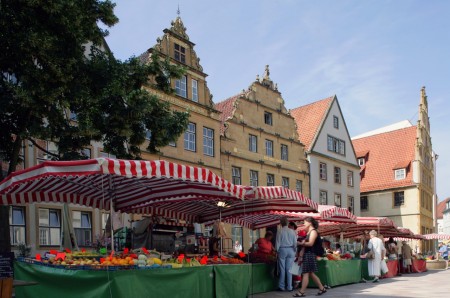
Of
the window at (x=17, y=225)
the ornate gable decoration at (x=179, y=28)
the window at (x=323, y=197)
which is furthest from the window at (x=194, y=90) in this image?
the window at (x=323, y=197)

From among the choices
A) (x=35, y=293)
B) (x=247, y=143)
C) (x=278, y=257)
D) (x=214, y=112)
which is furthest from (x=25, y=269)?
(x=247, y=143)

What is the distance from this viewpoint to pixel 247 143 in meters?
30.3

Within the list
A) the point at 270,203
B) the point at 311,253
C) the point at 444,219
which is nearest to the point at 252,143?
the point at 270,203

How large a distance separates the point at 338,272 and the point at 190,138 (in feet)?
45.6

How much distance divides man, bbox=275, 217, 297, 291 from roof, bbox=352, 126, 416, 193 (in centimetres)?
3658

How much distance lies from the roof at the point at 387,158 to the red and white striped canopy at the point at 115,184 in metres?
38.8

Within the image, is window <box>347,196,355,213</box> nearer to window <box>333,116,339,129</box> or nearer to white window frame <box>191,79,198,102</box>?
window <box>333,116,339,129</box>

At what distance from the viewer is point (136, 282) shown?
7852 mm

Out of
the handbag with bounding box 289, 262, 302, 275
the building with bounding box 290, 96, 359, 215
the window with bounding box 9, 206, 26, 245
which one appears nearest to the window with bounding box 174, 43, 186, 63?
the window with bounding box 9, 206, 26, 245

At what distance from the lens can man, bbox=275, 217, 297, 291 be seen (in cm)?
1229

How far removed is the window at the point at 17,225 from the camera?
61.9 feet

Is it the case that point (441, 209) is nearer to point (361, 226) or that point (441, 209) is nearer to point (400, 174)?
point (400, 174)

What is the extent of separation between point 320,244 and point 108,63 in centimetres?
778

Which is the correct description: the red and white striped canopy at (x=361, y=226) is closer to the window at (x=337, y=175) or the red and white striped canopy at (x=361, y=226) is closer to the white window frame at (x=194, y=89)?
the white window frame at (x=194, y=89)
